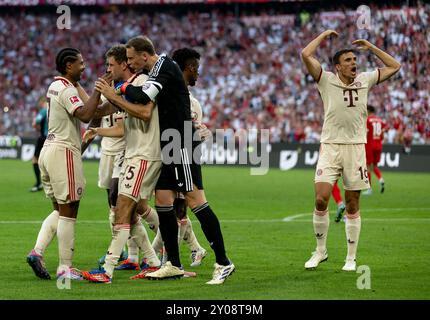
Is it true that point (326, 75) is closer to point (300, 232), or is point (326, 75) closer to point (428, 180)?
point (300, 232)

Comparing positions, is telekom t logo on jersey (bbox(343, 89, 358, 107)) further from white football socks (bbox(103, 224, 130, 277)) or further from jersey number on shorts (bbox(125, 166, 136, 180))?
white football socks (bbox(103, 224, 130, 277))

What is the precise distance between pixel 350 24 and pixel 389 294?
32.5 m

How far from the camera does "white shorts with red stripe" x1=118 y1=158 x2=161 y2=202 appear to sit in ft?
29.9

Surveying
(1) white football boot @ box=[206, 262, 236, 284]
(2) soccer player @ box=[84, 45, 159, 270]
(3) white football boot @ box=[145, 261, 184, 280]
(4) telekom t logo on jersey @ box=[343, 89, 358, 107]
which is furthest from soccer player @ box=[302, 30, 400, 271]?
(2) soccer player @ box=[84, 45, 159, 270]

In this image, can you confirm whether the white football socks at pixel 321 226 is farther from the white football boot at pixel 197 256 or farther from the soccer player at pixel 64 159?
the soccer player at pixel 64 159

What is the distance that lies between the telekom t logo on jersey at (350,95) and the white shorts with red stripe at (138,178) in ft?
8.95

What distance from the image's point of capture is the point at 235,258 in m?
11.3

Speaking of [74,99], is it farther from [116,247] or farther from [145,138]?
[116,247]

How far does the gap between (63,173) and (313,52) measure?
329cm

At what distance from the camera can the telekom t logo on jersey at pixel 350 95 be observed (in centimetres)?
1055

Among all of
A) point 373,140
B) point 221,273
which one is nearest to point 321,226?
point 221,273

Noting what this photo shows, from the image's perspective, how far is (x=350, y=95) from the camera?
34.7 ft

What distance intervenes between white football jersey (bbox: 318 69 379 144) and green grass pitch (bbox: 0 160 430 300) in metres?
1.62

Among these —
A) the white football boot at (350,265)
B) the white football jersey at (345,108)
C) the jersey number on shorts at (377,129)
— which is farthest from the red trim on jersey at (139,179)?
the jersey number on shorts at (377,129)
